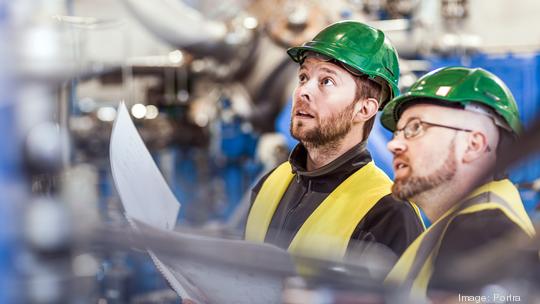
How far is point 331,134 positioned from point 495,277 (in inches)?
30.3

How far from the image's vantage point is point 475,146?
A: 1.15 metres

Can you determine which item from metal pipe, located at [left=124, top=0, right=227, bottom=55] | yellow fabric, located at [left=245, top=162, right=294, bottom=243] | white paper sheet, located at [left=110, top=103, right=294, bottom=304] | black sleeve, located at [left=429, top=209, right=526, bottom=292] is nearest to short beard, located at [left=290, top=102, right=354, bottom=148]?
yellow fabric, located at [left=245, top=162, right=294, bottom=243]

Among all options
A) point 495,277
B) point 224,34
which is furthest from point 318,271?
point 224,34

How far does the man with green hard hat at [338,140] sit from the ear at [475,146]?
0.59ft

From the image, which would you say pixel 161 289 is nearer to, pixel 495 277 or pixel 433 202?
pixel 433 202

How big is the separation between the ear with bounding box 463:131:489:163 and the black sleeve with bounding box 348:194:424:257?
177 millimetres

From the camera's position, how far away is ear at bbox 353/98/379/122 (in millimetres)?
1433

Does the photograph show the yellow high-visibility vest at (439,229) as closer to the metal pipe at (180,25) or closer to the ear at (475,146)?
the ear at (475,146)

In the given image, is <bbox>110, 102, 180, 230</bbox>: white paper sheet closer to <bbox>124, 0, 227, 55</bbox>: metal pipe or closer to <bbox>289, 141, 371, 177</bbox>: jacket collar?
<bbox>289, 141, 371, 177</bbox>: jacket collar

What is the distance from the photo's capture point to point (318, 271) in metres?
0.76

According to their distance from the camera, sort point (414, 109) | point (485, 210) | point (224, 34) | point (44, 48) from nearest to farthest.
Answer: point (44, 48)
point (485, 210)
point (414, 109)
point (224, 34)

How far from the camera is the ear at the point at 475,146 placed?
1142 millimetres

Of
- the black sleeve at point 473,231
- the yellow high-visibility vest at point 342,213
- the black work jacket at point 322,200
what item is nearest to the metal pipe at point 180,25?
the black work jacket at point 322,200

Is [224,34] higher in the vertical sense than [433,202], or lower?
higher
